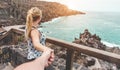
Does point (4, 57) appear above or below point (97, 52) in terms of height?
below

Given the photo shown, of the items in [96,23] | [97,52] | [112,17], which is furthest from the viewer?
[96,23]

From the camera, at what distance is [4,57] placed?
3.26m

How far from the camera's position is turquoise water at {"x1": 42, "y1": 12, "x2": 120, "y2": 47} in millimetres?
4020

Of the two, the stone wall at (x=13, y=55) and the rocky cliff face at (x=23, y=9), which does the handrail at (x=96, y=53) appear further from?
the rocky cliff face at (x=23, y=9)

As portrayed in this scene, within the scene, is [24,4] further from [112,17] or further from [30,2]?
[112,17]

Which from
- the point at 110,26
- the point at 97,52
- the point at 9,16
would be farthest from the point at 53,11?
the point at 97,52

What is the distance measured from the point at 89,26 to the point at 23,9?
1.57m

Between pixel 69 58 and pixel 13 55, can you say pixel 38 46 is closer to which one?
pixel 69 58

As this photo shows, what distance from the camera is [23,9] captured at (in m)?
5.09

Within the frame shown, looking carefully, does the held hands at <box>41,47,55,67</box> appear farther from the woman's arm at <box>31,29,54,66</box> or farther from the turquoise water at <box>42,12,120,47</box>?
the turquoise water at <box>42,12,120,47</box>

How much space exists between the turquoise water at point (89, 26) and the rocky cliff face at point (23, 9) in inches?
6.9

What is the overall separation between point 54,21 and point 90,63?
1.62m

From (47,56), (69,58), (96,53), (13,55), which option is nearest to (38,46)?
(47,56)

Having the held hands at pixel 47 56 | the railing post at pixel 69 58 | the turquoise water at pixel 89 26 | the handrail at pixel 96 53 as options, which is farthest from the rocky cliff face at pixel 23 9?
the held hands at pixel 47 56
